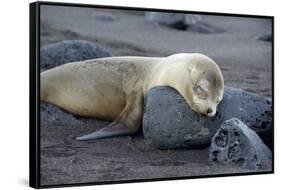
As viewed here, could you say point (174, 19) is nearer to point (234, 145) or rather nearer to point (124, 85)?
point (124, 85)

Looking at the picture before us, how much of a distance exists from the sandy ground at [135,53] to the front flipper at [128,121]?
5 cm

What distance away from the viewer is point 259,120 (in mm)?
5883

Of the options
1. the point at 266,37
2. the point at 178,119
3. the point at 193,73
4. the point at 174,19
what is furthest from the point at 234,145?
the point at 174,19

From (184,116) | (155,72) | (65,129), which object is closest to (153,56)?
(155,72)

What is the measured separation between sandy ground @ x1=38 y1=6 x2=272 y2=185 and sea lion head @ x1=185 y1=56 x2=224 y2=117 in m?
0.11

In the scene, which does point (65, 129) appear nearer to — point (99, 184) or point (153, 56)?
point (99, 184)

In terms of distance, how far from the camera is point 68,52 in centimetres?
521

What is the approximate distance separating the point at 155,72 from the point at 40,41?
3.19ft

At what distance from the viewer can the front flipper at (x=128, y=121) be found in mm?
5293

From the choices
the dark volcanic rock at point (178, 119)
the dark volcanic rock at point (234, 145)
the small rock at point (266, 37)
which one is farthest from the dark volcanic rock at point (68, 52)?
the small rock at point (266, 37)

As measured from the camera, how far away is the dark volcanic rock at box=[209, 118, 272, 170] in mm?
5625

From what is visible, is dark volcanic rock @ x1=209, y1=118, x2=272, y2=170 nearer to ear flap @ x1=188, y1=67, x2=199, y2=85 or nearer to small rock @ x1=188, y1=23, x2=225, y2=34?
ear flap @ x1=188, y1=67, x2=199, y2=85

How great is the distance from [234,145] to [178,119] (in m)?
0.53

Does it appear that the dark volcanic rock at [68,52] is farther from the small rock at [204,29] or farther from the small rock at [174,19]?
the small rock at [204,29]
